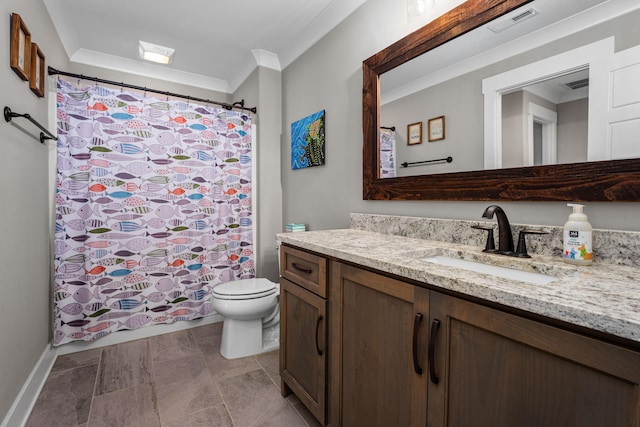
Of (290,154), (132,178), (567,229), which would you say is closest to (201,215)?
(132,178)

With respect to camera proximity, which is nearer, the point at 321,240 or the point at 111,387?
the point at 321,240

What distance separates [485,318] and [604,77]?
874mm

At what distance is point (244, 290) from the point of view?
7.03ft

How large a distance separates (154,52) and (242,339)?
2.45 m

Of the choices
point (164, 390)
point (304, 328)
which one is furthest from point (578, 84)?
point (164, 390)

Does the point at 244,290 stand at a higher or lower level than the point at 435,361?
lower

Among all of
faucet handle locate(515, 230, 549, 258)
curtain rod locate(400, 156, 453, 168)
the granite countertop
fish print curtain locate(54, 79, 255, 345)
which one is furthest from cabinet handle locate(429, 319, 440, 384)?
fish print curtain locate(54, 79, 255, 345)

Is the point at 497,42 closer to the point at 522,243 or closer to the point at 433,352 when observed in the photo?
the point at 522,243

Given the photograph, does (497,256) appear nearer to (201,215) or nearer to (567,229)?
(567,229)

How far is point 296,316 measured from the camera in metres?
1.53

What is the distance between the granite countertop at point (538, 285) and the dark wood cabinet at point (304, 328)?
0.16m

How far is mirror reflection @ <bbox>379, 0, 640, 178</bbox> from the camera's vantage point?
0.99 m

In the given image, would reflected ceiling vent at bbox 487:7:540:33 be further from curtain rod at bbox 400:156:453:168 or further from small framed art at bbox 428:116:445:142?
curtain rod at bbox 400:156:453:168

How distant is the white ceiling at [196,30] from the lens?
2123mm
